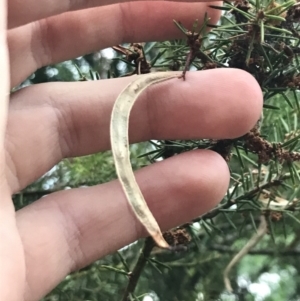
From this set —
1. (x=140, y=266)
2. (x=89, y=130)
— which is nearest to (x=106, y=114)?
(x=89, y=130)

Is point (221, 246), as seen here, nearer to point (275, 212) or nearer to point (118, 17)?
point (275, 212)

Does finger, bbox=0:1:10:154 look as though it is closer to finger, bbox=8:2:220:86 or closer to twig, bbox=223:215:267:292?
finger, bbox=8:2:220:86

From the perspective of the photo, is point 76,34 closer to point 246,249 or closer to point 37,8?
point 37,8

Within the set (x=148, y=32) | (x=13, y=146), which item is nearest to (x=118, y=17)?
(x=148, y=32)

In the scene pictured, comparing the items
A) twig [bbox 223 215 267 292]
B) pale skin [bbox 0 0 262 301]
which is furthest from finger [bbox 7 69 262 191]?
twig [bbox 223 215 267 292]

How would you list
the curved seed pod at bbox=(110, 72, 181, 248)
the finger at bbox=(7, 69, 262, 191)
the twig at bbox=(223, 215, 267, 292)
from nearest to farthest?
the curved seed pod at bbox=(110, 72, 181, 248)
the finger at bbox=(7, 69, 262, 191)
the twig at bbox=(223, 215, 267, 292)

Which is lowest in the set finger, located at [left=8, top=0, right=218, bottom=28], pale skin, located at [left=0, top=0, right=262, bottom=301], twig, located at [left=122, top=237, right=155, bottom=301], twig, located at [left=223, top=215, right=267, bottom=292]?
twig, located at [left=223, top=215, right=267, bottom=292]

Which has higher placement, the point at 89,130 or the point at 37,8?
the point at 37,8
